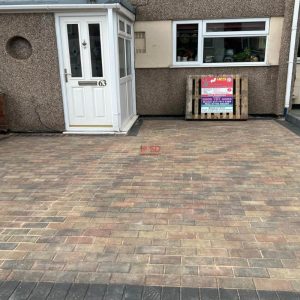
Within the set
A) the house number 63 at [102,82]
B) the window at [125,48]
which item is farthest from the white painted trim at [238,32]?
the house number 63 at [102,82]

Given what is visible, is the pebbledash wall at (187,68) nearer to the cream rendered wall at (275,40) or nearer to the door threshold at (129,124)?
the cream rendered wall at (275,40)

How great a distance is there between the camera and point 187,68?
8.23 meters

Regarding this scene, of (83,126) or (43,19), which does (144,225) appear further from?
(43,19)

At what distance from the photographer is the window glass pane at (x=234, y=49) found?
26.2 ft

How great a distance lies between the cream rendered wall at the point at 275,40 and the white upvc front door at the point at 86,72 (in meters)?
4.01

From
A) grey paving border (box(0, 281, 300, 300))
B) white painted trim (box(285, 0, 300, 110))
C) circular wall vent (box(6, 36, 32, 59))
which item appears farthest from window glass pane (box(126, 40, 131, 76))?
grey paving border (box(0, 281, 300, 300))

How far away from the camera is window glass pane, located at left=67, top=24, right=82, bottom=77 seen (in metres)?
6.36

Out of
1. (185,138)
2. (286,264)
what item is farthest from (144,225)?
(185,138)

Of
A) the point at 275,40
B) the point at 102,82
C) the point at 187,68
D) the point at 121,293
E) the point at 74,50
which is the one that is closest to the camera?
the point at 121,293

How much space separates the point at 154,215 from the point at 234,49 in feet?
19.7

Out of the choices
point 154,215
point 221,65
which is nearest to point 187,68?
point 221,65

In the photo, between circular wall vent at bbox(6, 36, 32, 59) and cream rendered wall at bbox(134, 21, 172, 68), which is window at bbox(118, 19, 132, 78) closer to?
cream rendered wall at bbox(134, 21, 172, 68)

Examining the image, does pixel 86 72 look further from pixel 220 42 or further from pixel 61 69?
pixel 220 42

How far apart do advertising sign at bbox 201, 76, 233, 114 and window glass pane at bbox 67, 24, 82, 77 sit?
3083 mm
